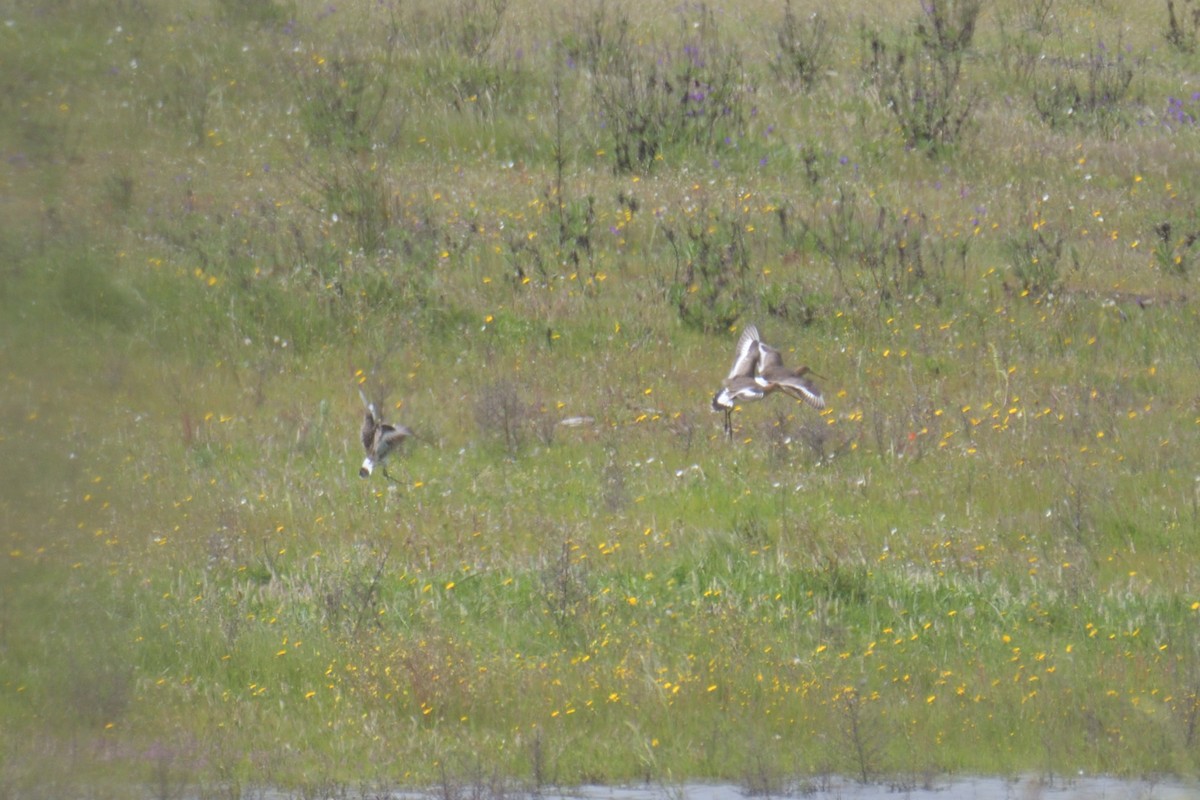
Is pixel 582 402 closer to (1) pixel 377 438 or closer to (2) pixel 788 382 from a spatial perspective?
(2) pixel 788 382

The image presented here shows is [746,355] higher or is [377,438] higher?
[746,355]

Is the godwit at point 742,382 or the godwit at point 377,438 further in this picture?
the godwit at point 742,382

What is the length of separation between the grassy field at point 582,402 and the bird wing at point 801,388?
0.38 feet

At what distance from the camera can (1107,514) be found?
304 inches

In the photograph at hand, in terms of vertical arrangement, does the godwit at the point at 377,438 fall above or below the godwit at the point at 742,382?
below

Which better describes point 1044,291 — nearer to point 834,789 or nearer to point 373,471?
point 373,471

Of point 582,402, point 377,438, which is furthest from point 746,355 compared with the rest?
point 377,438

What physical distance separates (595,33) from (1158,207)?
243 inches

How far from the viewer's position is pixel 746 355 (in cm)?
977

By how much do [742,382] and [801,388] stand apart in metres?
0.35

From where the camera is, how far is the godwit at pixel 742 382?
922 cm

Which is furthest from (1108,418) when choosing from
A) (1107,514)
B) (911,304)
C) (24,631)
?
(24,631)

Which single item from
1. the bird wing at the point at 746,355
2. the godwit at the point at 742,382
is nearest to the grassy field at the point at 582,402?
the godwit at the point at 742,382

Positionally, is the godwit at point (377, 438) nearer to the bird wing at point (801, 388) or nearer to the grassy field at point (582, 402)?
the grassy field at point (582, 402)
